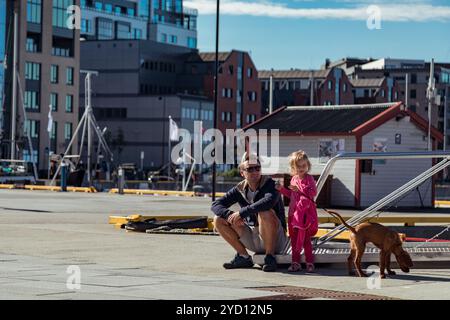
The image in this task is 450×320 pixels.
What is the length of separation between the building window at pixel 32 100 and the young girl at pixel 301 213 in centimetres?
9245

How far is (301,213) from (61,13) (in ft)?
319

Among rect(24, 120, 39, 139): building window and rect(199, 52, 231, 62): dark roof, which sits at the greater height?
rect(199, 52, 231, 62): dark roof

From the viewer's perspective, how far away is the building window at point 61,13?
10671 cm

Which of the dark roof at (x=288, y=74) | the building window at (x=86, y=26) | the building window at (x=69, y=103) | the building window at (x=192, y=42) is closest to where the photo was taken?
the building window at (x=69, y=103)

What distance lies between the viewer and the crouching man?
13086mm

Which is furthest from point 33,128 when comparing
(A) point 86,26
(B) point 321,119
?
(B) point 321,119

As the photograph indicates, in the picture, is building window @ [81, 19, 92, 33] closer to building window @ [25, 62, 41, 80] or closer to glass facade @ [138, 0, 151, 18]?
glass facade @ [138, 0, 151, 18]

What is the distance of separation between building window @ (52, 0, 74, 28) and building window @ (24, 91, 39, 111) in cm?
759

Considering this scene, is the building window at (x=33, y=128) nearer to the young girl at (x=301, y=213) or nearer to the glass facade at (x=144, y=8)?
the glass facade at (x=144, y=8)

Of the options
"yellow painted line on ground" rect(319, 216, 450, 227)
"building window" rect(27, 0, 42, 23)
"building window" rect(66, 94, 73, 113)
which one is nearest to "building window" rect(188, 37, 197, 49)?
"building window" rect(66, 94, 73, 113)

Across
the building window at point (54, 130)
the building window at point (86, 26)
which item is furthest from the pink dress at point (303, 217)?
the building window at point (86, 26)

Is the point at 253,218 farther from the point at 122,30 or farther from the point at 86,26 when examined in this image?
the point at 122,30
